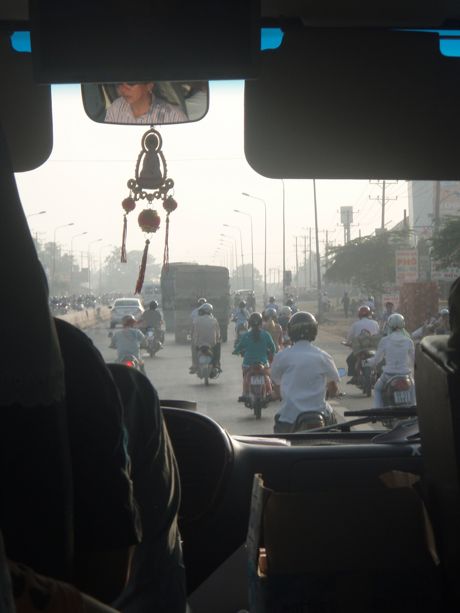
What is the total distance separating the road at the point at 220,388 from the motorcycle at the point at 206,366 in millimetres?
131

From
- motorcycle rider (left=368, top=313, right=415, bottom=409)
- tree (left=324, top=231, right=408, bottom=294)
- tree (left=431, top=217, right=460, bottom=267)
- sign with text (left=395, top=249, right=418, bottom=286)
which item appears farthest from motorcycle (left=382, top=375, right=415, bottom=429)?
tree (left=431, top=217, right=460, bottom=267)

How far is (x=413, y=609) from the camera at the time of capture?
9.80ft

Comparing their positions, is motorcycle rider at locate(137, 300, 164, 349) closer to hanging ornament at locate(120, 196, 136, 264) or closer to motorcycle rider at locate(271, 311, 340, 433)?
motorcycle rider at locate(271, 311, 340, 433)

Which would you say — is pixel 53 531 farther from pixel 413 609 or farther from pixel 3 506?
pixel 413 609

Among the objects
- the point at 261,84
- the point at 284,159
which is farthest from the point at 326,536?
the point at 261,84

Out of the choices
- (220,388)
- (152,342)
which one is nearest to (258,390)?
(220,388)

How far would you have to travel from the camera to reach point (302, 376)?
899 centimetres

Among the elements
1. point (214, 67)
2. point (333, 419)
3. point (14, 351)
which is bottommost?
point (333, 419)

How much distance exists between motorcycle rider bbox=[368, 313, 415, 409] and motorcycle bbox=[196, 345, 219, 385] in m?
4.25

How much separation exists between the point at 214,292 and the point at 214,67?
2559 cm

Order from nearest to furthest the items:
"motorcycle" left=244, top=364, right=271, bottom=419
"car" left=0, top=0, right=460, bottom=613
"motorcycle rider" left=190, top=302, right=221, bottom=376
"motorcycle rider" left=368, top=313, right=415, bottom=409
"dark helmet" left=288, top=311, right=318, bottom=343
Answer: "car" left=0, top=0, right=460, bottom=613 → "dark helmet" left=288, top=311, right=318, bottom=343 → "motorcycle rider" left=368, top=313, right=415, bottom=409 → "motorcycle" left=244, top=364, right=271, bottom=419 → "motorcycle rider" left=190, top=302, right=221, bottom=376

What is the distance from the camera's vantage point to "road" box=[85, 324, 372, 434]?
12430mm

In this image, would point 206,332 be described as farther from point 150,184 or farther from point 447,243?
point 150,184

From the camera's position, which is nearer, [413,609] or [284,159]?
[413,609]
